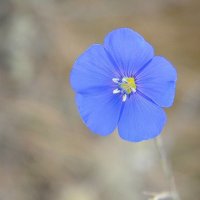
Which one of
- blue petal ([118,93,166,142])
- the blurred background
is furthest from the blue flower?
the blurred background

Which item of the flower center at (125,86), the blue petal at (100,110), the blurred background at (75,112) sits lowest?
the blue petal at (100,110)

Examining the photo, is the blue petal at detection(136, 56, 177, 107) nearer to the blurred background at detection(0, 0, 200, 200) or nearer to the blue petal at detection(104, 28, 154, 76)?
the blue petal at detection(104, 28, 154, 76)

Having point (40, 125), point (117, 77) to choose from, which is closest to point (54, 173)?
point (40, 125)

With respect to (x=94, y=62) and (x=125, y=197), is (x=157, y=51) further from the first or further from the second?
(x=94, y=62)

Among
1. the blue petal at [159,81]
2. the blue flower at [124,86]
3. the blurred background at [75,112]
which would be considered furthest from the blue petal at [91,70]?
the blurred background at [75,112]

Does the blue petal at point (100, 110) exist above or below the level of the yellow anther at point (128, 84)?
below

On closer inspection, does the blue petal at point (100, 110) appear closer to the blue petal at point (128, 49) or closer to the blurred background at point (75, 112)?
the blue petal at point (128, 49)

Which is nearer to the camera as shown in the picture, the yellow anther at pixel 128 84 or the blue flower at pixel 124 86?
the blue flower at pixel 124 86

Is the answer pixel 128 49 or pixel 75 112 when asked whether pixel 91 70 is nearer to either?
pixel 128 49
